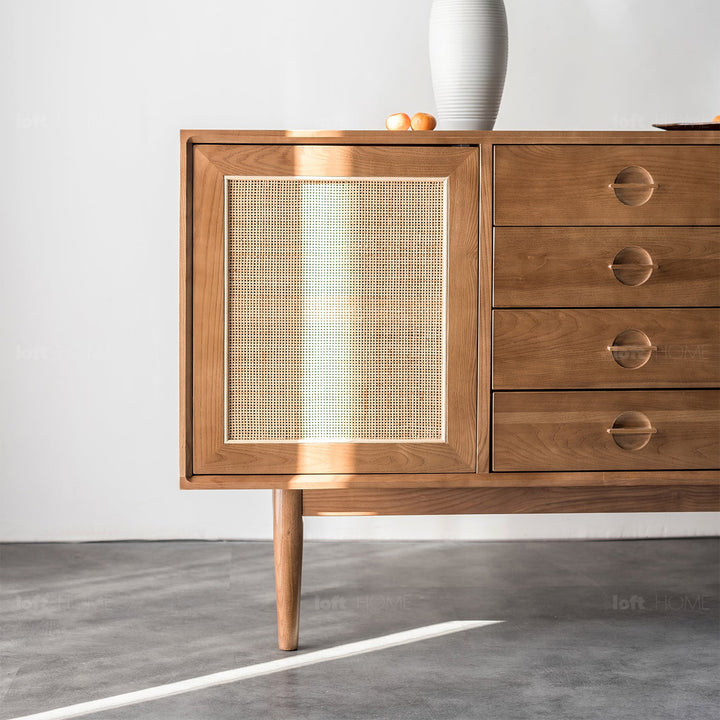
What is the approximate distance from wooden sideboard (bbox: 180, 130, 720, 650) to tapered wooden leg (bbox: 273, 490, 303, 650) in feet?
0.14

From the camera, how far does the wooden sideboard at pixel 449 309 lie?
154cm

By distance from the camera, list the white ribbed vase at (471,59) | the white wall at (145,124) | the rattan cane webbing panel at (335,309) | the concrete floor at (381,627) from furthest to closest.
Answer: the white wall at (145,124) < the white ribbed vase at (471,59) < the rattan cane webbing panel at (335,309) < the concrete floor at (381,627)

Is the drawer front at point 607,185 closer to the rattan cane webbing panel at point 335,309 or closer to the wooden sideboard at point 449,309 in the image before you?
the wooden sideboard at point 449,309

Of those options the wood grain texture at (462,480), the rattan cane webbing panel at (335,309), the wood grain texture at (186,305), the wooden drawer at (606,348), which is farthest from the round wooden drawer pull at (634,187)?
the wood grain texture at (186,305)

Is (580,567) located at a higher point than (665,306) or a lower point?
lower

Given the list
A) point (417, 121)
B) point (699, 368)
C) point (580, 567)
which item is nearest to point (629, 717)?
point (699, 368)

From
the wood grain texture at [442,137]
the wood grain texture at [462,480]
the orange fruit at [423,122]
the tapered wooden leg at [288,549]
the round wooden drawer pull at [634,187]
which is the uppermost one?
the orange fruit at [423,122]

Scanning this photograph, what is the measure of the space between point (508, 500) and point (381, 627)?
36 cm

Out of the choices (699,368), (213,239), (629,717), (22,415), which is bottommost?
(629,717)

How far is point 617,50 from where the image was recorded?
8.05ft

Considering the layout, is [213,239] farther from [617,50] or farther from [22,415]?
[617,50]

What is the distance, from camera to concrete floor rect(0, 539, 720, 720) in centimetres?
144

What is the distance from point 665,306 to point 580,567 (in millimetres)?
859

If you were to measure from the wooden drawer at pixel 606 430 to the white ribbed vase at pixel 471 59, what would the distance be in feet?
1.61
